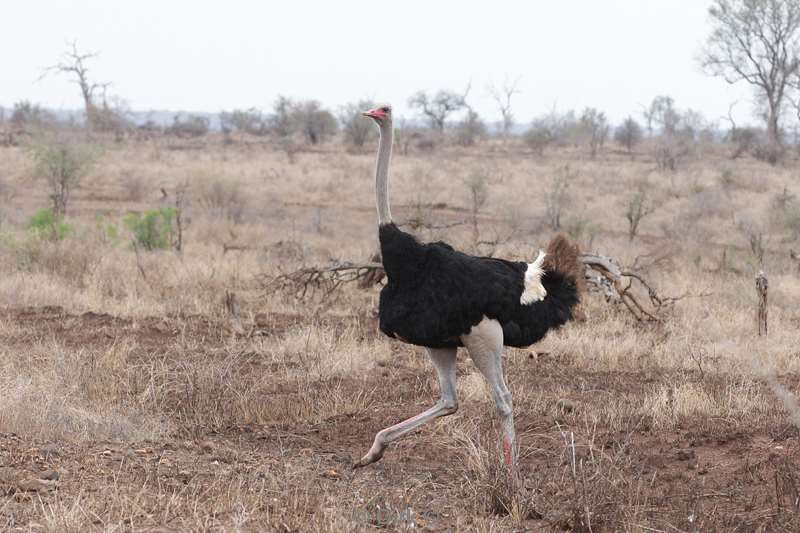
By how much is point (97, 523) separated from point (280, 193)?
22.7 meters

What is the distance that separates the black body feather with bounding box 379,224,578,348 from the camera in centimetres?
492

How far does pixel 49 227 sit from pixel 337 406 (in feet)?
28.7

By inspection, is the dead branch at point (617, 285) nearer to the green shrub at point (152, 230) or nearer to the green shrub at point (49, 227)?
the green shrub at point (152, 230)

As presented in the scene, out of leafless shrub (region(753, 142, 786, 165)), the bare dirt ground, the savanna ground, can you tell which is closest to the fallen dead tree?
the savanna ground

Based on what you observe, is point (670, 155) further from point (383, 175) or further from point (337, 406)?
point (383, 175)

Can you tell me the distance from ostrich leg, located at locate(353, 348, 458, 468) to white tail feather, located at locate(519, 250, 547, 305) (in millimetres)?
478

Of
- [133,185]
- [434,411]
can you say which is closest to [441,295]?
[434,411]

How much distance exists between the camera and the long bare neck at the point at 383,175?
5.14 metres

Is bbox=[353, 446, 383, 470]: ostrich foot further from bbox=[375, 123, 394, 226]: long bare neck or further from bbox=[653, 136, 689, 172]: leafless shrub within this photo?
bbox=[653, 136, 689, 172]: leafless shrub

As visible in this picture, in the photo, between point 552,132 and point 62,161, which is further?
point 552,132

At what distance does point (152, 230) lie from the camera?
14.3 meters

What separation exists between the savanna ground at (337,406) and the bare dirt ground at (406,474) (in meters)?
0.02

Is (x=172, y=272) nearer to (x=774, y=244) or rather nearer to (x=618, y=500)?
(x=618, y=500)

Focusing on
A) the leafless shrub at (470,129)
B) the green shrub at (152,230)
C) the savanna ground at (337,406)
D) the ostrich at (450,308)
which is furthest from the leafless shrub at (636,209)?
the leafless shrub at (470,129)
